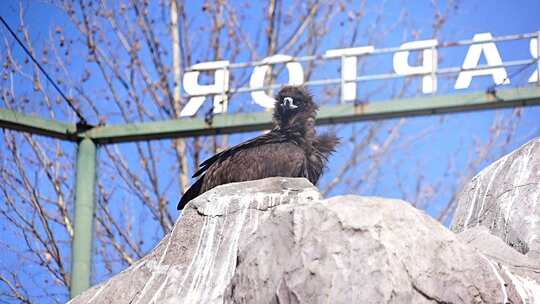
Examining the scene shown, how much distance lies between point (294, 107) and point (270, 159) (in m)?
1.32

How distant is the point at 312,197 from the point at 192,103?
9.21m

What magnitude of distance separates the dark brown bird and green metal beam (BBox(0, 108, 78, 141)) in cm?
417

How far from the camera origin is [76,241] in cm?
1505

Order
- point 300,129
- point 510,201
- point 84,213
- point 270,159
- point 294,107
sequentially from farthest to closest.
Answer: point 84,213, point 294,107, point 300,129, point 270,159, point 510,201

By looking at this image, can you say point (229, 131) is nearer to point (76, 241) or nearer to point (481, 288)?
point (76, 241)

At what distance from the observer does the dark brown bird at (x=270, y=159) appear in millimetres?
10594

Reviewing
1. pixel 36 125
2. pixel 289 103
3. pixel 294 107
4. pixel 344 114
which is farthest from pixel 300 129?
pixel 36 125

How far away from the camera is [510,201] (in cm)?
850

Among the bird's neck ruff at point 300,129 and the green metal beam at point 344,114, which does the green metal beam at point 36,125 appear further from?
the bird's neck ruff at point 300,129

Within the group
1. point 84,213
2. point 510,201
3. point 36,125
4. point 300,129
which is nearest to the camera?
point 510,201

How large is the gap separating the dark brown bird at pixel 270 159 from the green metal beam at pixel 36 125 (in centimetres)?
417

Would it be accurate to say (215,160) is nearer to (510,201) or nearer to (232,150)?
(232,150)

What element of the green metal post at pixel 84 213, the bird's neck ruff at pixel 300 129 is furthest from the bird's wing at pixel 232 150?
the green metal post at pixel 84 213

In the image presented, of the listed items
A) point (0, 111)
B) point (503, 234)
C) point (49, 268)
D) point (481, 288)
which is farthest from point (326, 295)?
point (49, 268)
